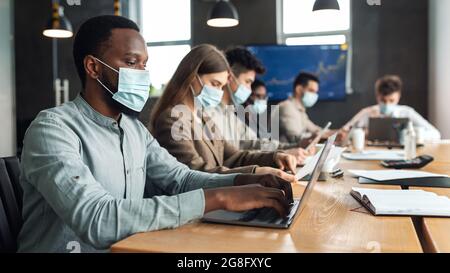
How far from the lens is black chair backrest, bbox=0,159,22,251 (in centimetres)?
113

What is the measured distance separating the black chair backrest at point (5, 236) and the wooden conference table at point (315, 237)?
1.61ft

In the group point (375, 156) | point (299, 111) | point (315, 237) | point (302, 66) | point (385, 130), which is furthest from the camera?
point (302, 66)

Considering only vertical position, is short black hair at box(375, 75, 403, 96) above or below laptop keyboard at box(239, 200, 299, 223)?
above

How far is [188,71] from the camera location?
182cm

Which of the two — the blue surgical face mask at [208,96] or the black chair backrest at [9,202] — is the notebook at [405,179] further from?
the black chair backrest at [9,202]

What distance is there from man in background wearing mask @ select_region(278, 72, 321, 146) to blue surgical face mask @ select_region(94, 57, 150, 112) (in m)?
2.60

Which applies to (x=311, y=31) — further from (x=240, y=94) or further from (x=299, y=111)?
(x=240, y=94)

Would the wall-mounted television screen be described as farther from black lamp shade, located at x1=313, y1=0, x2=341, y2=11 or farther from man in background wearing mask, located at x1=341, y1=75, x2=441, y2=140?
black lamp shade, located at x1=313, y1=0, x2=341, y2=11

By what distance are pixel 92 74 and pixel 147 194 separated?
1.30ft

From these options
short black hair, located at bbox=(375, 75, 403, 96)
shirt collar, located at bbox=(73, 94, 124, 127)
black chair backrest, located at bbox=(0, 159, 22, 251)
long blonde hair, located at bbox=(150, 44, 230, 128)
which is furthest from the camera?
short black hair, located at bbox=(375, 75, 403, 96)

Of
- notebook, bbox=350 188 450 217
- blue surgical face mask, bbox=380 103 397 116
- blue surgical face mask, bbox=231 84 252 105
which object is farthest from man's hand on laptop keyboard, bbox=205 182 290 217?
blue surgical face mask, bbox=380 103 397 116

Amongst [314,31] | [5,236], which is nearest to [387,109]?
[314,31]

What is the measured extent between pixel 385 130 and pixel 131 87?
243 cm
